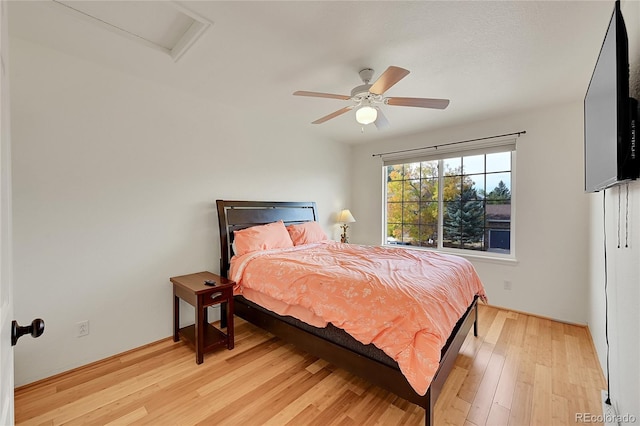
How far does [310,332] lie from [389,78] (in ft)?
6.49

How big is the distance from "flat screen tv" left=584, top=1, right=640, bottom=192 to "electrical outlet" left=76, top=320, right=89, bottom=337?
3.58 m

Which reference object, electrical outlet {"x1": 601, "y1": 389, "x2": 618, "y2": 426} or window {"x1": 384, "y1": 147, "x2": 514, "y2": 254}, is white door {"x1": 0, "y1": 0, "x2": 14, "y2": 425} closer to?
electrical outlet {"x1": 601, "y1": 389, "x2": 618, "y2": 426}

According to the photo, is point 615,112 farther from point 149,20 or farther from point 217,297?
point 217,297

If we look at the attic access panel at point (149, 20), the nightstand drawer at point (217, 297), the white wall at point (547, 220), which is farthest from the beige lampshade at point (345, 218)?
the attic access panel at point (149, 20)

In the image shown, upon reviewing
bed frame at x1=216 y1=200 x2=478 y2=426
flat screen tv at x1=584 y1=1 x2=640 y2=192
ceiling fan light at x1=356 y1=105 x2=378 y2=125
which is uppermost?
ceiling fan light at x1=356 y1=105 x2=378 y2=125

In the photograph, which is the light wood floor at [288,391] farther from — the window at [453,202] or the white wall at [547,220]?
the window at [453,202]

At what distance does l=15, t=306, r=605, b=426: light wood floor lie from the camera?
168cm

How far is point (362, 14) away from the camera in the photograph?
66.4 inches

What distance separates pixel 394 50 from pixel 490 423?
262 centimetres

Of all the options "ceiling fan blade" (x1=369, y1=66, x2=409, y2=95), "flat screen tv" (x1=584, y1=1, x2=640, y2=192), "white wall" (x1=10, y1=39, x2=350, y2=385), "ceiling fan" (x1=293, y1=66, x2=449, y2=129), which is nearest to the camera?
"flat screen tv" (x1=584, y1=1, x2=640, y2=192)

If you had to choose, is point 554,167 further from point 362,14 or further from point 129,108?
point 129,108

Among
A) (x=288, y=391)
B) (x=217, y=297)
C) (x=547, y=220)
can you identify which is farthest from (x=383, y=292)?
(x=547, y=220)

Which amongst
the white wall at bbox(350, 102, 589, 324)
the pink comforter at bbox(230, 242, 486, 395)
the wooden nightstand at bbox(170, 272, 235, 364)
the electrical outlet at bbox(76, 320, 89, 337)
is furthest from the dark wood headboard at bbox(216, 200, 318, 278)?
the white wall at bbox(350, 102, 589, 324)

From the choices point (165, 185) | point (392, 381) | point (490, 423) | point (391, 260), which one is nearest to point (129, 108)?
point (165, 185)
